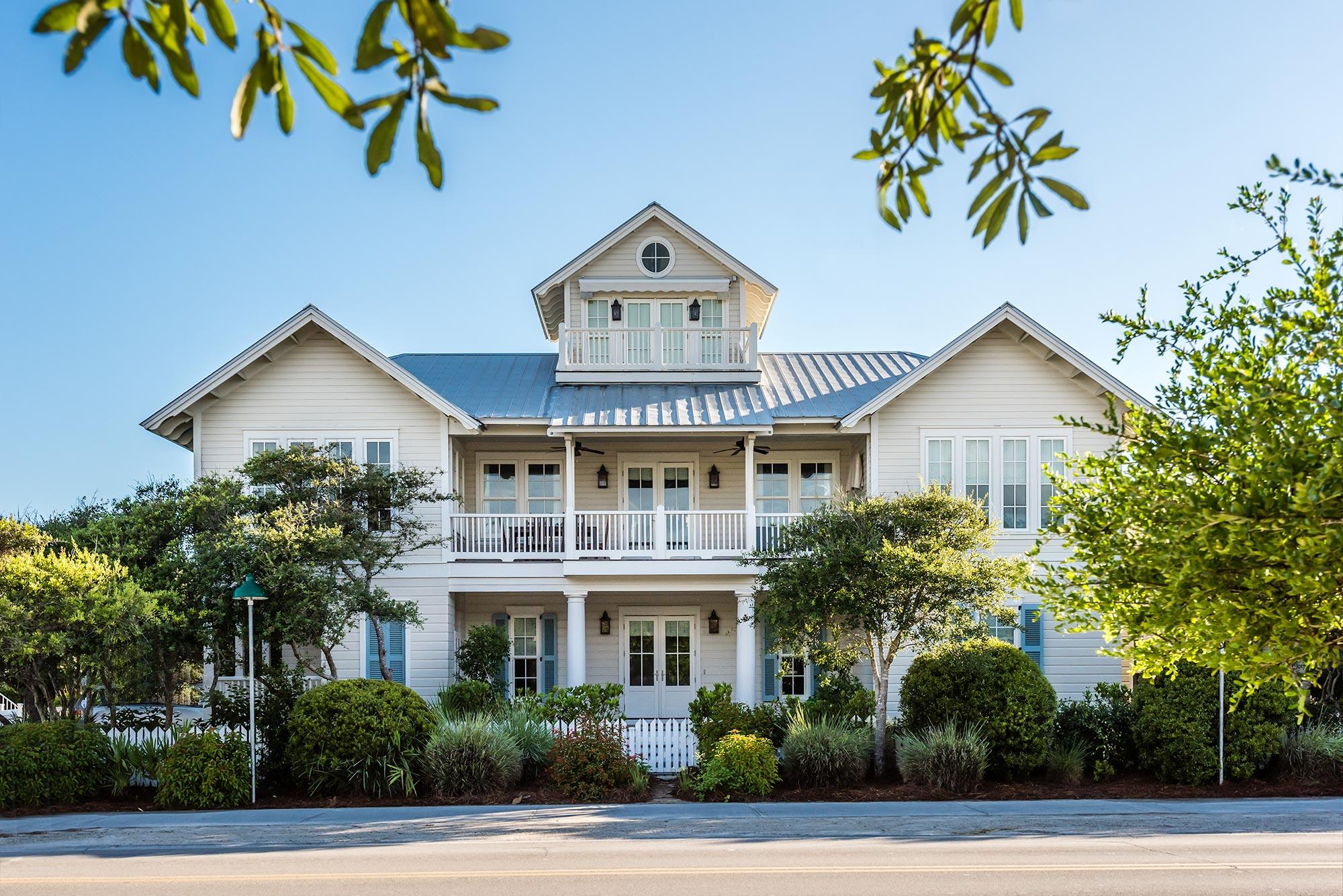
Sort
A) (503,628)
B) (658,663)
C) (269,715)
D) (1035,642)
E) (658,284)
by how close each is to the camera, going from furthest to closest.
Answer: (658,284)
(658,663)
(503,628)
(1035,642)
(269,715)

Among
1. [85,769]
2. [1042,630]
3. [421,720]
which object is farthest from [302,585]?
[1042,630]

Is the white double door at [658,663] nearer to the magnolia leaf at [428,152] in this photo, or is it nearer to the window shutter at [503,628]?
the window shutter at [503,628]

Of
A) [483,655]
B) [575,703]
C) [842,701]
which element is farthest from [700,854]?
[483,655]

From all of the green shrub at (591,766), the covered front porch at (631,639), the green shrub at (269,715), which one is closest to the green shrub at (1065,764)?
the green shrub at (591,766)

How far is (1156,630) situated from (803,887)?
195 inches

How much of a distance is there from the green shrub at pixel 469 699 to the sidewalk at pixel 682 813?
138 inches

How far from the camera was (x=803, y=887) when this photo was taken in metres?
9.32

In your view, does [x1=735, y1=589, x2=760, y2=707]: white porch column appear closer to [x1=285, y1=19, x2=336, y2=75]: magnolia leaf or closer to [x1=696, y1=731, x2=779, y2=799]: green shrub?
[x1=696, y1=731, x2=779, y2=799]: green shrub

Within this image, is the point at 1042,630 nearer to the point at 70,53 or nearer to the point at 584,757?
the point at 584,757

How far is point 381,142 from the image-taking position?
2334mm

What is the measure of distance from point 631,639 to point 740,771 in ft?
26.3

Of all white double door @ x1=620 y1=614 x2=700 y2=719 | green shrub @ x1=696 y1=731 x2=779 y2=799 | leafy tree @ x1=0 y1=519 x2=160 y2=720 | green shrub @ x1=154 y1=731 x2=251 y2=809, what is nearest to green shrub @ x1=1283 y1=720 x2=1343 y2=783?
green shrub @ x1=696 y1=731 x2=779 y2=799

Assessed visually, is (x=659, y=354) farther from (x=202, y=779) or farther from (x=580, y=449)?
(x=202, y=779)

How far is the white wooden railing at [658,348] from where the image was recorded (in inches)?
877
